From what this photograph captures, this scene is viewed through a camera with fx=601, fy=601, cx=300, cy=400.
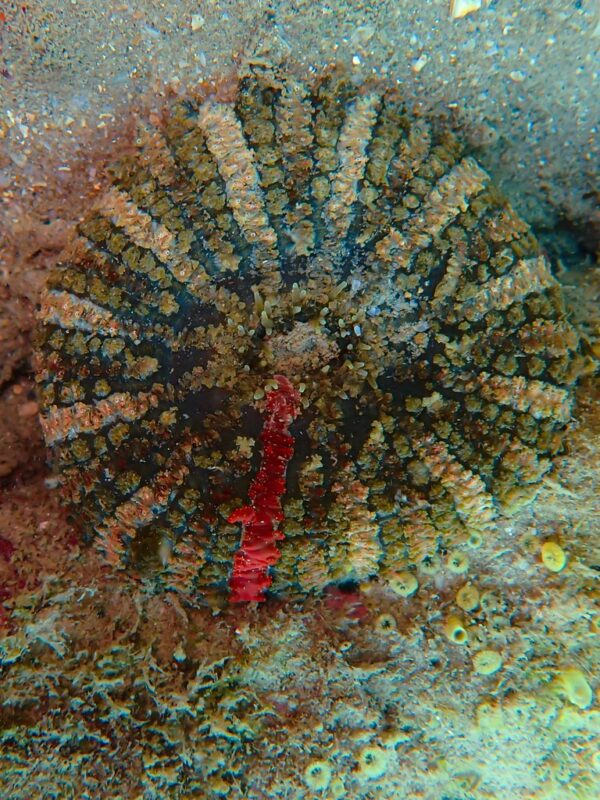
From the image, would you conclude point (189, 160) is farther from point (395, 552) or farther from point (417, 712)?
point (417, 712)

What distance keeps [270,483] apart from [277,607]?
0.82 metres

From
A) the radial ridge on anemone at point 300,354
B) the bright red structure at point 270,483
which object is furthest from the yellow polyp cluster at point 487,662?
the bright red structure at point 270,483

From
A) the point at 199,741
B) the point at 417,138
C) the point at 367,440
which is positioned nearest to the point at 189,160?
the point at 417,138

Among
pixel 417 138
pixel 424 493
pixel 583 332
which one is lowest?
pixel 424 493

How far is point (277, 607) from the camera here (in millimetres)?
3205

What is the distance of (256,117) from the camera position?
3.00m

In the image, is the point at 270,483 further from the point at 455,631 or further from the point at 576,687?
the point at 576,687

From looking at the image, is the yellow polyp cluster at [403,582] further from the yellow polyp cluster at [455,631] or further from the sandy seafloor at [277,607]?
the yellow polyp cluster at [455,631]

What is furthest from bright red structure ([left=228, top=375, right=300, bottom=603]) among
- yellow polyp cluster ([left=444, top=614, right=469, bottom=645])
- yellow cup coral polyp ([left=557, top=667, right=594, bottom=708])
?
yellow cup coral polyp ([left=557, top=667, right=594, bottom=708])

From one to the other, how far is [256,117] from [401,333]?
4.29ft

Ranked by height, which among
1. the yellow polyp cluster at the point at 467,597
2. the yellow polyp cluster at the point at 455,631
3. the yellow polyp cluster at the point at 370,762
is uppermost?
the yellow polyp cluster at the point at 467,597

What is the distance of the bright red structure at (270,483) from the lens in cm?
278

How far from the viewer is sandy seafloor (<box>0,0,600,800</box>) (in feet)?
9.70

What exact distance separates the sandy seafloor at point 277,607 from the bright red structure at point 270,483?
0.51 m
